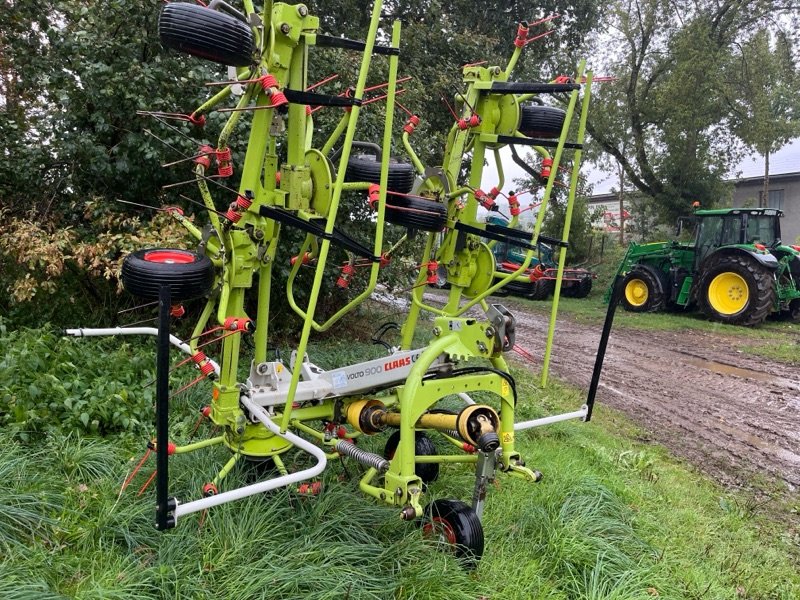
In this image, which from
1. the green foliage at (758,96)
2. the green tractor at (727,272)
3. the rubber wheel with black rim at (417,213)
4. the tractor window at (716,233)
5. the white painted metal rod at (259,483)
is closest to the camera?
the white painted metal rod at (259,483)

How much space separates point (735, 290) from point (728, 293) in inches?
5.3

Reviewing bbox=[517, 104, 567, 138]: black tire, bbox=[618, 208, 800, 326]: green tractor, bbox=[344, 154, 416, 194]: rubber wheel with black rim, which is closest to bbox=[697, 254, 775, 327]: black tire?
bbox=[618, 208, 800, 326]: green tractor

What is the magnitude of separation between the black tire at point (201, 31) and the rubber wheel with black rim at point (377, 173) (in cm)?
103

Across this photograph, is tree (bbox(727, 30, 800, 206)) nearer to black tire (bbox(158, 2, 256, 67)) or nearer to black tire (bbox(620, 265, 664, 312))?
black tire (bbox(620, 265, 664, 312))

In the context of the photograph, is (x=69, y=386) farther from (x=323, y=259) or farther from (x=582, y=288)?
(x=582, y=288)

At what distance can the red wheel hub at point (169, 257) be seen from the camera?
280cm

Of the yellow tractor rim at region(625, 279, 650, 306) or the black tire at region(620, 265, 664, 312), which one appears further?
the yellow tractor rim at region(625, 279, 650, 306)

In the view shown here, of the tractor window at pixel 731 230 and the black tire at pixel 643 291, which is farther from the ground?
the tractor window at pixel 731 230

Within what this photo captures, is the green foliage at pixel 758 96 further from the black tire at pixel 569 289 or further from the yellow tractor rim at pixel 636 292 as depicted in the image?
the black tire at pixel 569 289

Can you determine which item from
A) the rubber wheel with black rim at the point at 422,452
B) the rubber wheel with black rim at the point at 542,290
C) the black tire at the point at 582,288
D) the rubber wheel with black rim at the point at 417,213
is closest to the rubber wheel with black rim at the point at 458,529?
the rubber wheel with black rim at the point at 422,452

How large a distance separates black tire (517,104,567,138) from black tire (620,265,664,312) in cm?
985

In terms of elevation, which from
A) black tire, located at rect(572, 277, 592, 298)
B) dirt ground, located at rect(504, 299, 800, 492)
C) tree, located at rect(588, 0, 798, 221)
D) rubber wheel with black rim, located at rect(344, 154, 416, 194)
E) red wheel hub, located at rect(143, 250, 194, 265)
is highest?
tree, located at rect(588, 0, 798, 221)

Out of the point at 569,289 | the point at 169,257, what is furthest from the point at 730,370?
the point at 169,257

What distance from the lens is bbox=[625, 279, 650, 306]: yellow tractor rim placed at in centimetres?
1316
